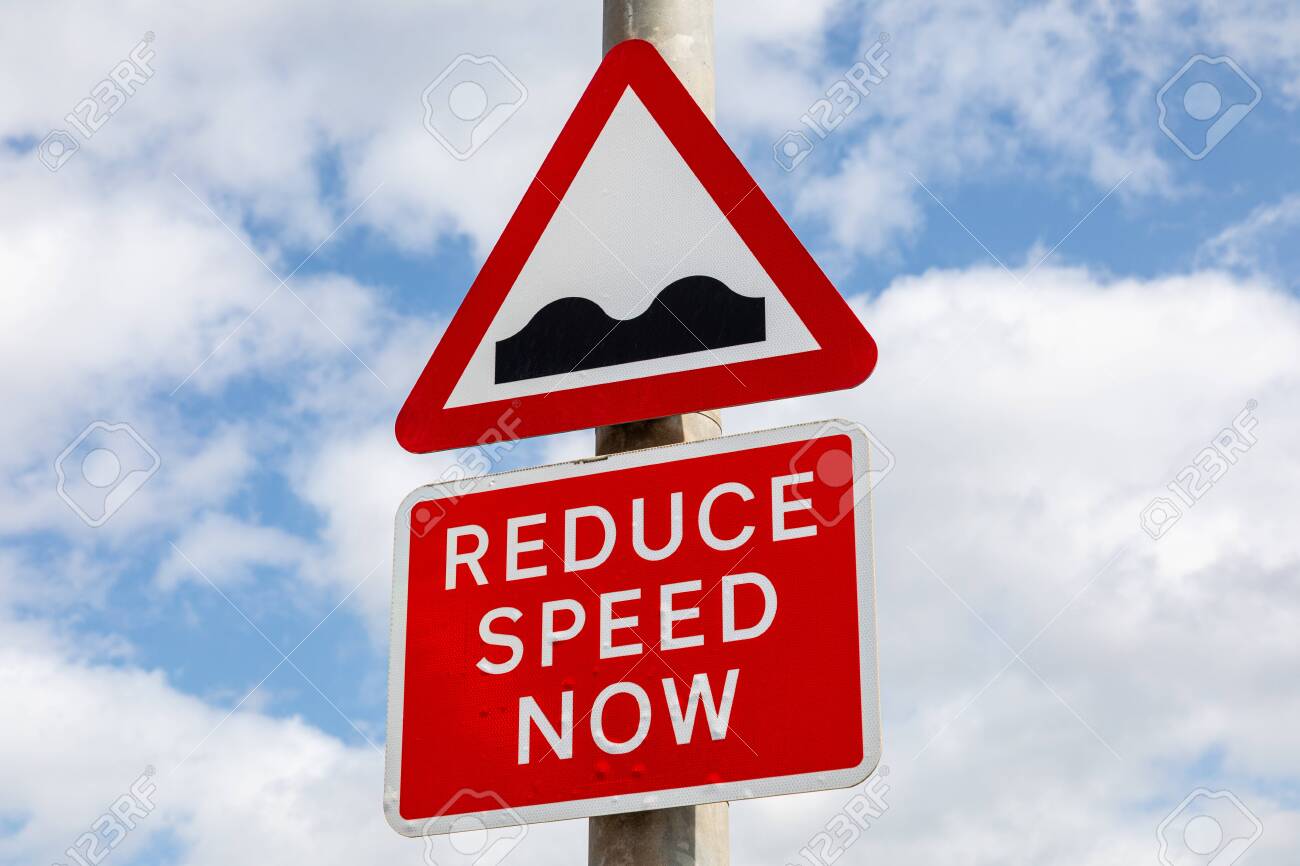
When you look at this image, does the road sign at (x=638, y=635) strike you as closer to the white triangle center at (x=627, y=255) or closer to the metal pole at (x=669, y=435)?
the metal pole at (x=669, y=435)

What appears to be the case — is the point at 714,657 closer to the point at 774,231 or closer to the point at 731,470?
the point at 731,470

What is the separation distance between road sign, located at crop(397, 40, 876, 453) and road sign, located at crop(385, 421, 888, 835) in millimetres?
152

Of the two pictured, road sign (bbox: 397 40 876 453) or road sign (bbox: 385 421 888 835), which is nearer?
road sign (bbox: 385 421 888 835)

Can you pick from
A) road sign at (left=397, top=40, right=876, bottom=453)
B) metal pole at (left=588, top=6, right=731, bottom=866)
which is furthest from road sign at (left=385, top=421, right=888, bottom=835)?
road sign at (left=397, top=40, right=876, bottom=453)

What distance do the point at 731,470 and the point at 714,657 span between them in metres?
0.28

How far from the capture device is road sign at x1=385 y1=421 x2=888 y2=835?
2018mm

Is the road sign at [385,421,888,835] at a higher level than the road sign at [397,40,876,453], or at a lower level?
lower

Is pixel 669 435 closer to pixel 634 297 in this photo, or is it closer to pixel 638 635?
pixel 634 297

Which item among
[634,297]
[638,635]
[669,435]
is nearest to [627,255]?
[634,297]

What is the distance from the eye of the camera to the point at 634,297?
242 cm

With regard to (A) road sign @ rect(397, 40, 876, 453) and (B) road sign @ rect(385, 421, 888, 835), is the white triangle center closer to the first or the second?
(A) road sign @ rect(397, 40, 876, 453)

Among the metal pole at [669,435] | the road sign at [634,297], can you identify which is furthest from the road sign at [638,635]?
the road sign at [634,297]

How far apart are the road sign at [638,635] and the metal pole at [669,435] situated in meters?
0.04

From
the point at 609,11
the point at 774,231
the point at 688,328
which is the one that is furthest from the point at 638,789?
the point at 609,11
